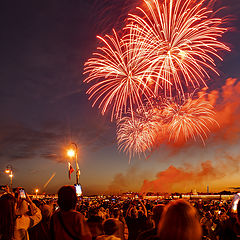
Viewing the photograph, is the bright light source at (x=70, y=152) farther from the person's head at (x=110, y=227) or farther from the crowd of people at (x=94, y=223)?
the person's head at (x=110, y=227)

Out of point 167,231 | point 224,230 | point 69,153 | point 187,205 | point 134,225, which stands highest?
point 69,153

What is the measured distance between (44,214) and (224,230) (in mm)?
4313

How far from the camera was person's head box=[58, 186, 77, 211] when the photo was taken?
12.9 ft

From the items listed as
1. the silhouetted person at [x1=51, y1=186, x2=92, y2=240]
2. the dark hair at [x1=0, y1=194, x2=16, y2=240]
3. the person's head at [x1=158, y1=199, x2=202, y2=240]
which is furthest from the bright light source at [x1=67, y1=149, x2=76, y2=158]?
the person's head at [x1=158, y1=199, x2=202, y2=240]

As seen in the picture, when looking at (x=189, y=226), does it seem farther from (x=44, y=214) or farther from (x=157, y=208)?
(x=44, y=214)

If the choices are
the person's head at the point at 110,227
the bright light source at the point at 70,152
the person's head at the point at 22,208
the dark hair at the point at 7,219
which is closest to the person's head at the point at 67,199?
the dark hair at the point at 7,219

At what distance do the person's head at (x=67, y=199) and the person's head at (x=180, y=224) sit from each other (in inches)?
67.0

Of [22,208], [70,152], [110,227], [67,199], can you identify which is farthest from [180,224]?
[70,152]

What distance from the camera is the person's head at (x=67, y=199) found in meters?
3.92

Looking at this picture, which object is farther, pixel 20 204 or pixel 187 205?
pixel 20 204

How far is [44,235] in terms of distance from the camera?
20.6 ft

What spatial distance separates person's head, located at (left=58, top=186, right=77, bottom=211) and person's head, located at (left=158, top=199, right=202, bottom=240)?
1.70m

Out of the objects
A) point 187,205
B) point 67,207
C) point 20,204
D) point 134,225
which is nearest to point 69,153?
point 134,225

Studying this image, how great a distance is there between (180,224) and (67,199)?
6.32 feet
